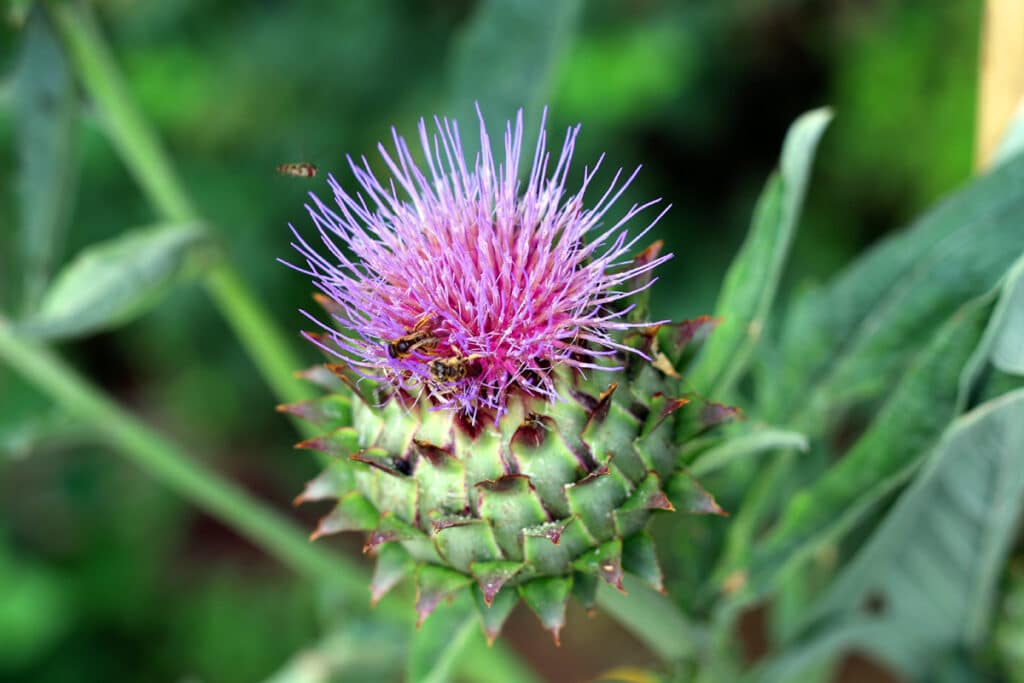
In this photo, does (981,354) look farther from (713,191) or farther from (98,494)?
(98,494)

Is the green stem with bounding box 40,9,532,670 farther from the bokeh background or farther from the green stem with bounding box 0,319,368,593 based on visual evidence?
the bokeh background

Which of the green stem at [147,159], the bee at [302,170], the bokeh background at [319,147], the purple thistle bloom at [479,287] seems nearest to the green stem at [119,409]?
the green stem at [147,159]

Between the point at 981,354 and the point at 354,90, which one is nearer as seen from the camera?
the point at 981,354

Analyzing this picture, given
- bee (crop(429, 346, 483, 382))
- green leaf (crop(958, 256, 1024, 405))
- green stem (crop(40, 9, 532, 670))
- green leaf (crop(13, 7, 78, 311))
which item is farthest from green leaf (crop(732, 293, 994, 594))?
green leaf (crop(13, 7, 78, 311))

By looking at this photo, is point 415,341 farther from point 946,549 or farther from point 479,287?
point 946,549

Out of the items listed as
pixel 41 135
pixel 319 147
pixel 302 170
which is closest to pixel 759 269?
pixel 302 170

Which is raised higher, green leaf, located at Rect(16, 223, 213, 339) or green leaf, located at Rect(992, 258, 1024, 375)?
green leaf, located at Rect(992, 258, 1024, 375)

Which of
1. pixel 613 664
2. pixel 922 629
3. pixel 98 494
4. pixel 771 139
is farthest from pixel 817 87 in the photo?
pixel 98 494
